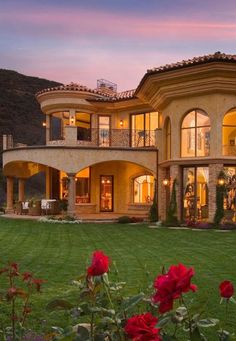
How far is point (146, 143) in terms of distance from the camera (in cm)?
2595

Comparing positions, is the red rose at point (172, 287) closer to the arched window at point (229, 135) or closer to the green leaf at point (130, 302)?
the green leaf at point (130, 302)

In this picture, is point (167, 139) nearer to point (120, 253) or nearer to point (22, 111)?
point (120, 253)

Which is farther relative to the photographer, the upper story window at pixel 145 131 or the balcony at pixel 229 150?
the upper story window at pixel 145 131

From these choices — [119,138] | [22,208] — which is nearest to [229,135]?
[119,138]

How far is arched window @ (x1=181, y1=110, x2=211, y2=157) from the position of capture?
2031 cm

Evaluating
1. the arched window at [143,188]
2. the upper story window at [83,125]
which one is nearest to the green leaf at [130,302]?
the arched window at [143,188]

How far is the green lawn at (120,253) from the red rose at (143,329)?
2715 mm

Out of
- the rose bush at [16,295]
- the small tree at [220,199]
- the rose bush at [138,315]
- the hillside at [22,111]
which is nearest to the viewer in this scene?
the rose bush at [138,315]

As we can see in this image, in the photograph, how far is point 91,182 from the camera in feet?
90.1

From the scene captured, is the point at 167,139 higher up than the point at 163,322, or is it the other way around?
the point at 167,139

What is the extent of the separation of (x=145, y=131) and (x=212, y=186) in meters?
7.43

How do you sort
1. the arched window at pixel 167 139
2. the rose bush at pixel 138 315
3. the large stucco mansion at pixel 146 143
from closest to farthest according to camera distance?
the rose bush at pixel 138 315 → the large stucco mansion at pixel 146 143 → the arched window at pixel 167 139

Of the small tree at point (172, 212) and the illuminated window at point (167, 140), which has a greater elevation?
the illuminated window at point (167, 140)

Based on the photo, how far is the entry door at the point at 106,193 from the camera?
90.5 feet
